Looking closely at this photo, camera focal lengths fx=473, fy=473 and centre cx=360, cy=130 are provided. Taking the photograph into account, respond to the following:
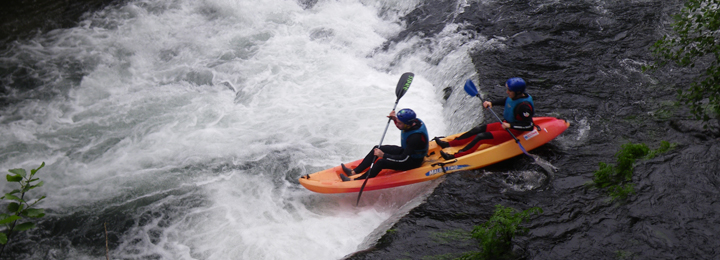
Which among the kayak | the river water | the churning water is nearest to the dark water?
the river water

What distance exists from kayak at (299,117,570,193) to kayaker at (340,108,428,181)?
9 cm

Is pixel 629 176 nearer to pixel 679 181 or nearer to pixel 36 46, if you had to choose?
pixel 679 181

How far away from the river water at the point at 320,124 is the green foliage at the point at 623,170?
0.38 feet

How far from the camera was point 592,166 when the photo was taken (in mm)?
5434

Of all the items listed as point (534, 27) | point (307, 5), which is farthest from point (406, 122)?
point (307, 5)

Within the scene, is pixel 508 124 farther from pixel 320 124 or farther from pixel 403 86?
pixel 320 124

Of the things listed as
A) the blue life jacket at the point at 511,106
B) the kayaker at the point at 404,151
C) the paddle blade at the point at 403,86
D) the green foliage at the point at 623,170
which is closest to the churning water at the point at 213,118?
the kayaker at the point at 404,151

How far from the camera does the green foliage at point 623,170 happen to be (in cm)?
473

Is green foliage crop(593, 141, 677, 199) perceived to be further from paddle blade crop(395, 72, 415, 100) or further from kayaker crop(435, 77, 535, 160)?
paddle blade crop(395, 72, 415, 100)

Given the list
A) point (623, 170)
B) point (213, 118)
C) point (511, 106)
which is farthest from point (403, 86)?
point (213, 118)

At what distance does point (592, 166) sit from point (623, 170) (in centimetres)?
46

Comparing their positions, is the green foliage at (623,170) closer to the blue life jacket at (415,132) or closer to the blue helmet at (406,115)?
the blue life jacket at (415,132)

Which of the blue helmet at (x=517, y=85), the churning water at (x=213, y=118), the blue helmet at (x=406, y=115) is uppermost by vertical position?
the blue helmet at (x=517, y=85)

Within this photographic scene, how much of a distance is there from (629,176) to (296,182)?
395 cm
